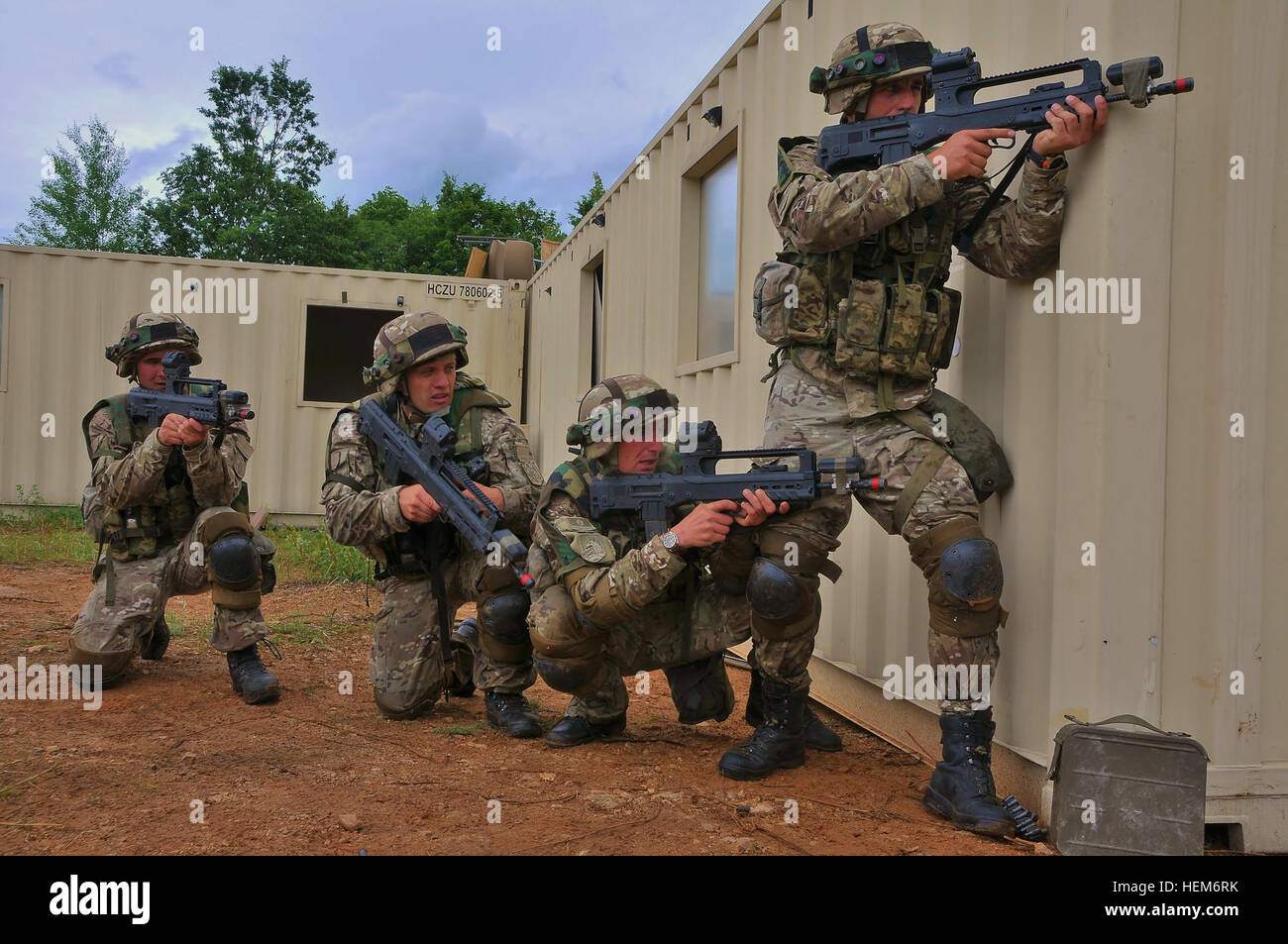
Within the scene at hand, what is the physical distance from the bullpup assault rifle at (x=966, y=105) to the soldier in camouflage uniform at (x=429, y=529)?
6.14ft

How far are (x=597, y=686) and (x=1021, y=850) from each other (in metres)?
1.64

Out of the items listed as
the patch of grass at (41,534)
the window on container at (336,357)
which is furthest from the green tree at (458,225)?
the patch of grass at (41,534)

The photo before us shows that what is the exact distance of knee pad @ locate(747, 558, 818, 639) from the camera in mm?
3225

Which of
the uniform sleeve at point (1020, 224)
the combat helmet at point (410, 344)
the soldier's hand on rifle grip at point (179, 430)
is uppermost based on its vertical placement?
the uniform sleeve at point (1020, 224)

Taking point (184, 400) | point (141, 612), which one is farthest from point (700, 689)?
point (141, 612)

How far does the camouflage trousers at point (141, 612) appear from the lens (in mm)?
4699

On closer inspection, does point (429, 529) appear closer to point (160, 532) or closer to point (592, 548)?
point (592, 548)

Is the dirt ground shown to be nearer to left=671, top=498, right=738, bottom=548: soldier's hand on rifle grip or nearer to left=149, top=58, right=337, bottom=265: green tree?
left=671, top=498, right=738, bottom=548: soldier's hand on rifle grip

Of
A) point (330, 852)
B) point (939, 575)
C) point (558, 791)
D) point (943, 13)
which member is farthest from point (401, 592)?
point (943, 13)

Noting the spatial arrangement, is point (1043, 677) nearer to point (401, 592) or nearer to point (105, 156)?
point (401, 592)

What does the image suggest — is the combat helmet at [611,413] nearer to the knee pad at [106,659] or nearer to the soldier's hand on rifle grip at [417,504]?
the soldier's hand on rifle grip at [417,504]

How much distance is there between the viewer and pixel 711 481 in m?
3.41

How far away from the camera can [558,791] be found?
3.24m

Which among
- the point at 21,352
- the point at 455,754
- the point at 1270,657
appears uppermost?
the point at 21,352
